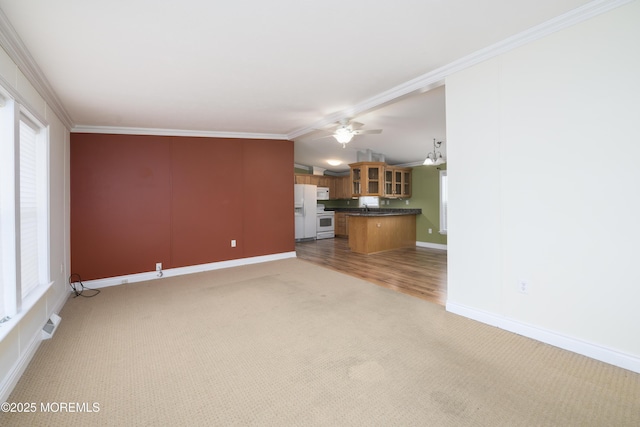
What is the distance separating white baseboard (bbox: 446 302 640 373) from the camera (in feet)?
5.85

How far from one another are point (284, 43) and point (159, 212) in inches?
133

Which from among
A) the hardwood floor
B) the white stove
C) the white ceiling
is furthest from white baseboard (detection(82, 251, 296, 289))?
the white stove

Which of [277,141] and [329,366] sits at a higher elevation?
[277,141]

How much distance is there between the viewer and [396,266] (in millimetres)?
4781

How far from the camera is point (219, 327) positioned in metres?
2.47

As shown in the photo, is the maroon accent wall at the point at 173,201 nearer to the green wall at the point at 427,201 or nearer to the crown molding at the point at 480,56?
the crown molding at the point at 480,56

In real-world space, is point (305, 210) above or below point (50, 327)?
above

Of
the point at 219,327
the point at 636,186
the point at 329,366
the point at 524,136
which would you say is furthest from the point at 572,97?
the point at 219,327

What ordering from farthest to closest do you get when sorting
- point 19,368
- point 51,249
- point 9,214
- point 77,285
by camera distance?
point 77,285 < point 51,249 < point 9,214 < point 19,368

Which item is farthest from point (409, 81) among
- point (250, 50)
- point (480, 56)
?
point (250, 50)

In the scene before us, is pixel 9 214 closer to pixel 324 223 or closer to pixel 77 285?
pixel 77 285

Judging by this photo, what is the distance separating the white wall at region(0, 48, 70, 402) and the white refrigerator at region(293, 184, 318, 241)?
4897 millimetres

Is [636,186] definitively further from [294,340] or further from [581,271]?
[294,340]

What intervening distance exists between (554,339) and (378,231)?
417cm
